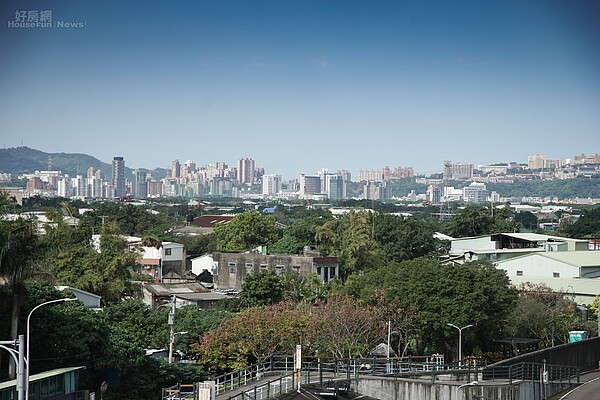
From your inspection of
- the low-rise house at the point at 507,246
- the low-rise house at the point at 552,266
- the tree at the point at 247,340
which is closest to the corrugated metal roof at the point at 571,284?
the low-rise house at the point at 552,266

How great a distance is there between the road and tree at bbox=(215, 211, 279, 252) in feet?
153

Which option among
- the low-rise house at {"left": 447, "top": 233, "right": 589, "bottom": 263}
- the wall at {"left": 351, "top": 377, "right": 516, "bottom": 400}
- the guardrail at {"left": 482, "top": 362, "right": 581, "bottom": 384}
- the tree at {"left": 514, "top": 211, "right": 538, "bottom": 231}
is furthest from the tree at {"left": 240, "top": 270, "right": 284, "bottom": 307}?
the tree at {"left": 514, "top": 211, "right": 538, "bottom": 231}

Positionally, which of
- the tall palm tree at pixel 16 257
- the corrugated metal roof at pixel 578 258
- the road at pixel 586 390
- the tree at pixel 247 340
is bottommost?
the road at pixel 586 390

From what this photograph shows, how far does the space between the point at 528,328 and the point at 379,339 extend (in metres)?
9.11

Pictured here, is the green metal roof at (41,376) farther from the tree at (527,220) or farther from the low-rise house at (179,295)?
the tree at (527,220)

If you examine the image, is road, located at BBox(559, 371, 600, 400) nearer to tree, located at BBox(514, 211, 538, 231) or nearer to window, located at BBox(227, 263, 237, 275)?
window, located at BBox(227, 263, 237, 275)

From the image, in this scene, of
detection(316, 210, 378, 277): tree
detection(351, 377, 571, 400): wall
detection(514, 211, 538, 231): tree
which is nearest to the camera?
detection(351, 377, 571, 400): wall

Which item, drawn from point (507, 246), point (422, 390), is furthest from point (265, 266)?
point (422, 390)

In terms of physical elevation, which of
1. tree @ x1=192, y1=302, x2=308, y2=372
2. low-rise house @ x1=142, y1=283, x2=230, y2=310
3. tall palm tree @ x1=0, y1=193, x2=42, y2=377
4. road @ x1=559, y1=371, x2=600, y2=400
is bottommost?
road @ x1=559, y1=371, x2=600, y2=400

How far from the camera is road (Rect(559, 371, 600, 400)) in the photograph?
95.3ft

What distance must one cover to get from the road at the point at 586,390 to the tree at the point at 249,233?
4671 cm

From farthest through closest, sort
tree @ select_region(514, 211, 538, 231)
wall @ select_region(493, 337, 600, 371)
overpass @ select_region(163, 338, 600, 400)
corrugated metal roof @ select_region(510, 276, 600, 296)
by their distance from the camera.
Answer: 1. tree @ select_region(514, 211, 538, 231)
2. corrugated metal roof @ select_region(510, 276, 600, 296)
3. wall @ select_region(493, 337, 600, 371)
4. overpass @ select_region(163, 338, 600, 400)

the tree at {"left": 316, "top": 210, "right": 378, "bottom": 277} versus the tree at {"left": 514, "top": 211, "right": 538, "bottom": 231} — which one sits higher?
the tree at {"left": 316, "top": 210, "right": 378, "bottom": 277}

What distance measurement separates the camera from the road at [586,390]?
95.3 feet
